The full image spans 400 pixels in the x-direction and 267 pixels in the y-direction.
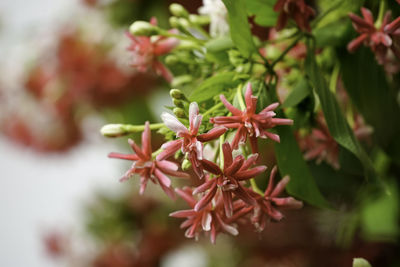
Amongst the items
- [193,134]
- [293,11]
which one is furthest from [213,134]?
[293,11]

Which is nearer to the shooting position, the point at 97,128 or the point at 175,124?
the point at 175,124

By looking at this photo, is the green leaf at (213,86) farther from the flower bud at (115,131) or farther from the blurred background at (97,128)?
the blurred background at (97,128)

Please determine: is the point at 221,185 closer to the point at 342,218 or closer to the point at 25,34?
the point at 342,218

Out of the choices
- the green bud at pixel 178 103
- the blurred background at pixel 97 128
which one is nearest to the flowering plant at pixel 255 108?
the green bud at pixel 178 103

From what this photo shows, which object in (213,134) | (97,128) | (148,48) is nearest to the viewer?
(213,134)

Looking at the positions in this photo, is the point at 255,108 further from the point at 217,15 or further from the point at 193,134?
the point at 217,15

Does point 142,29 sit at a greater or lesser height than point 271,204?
greater
